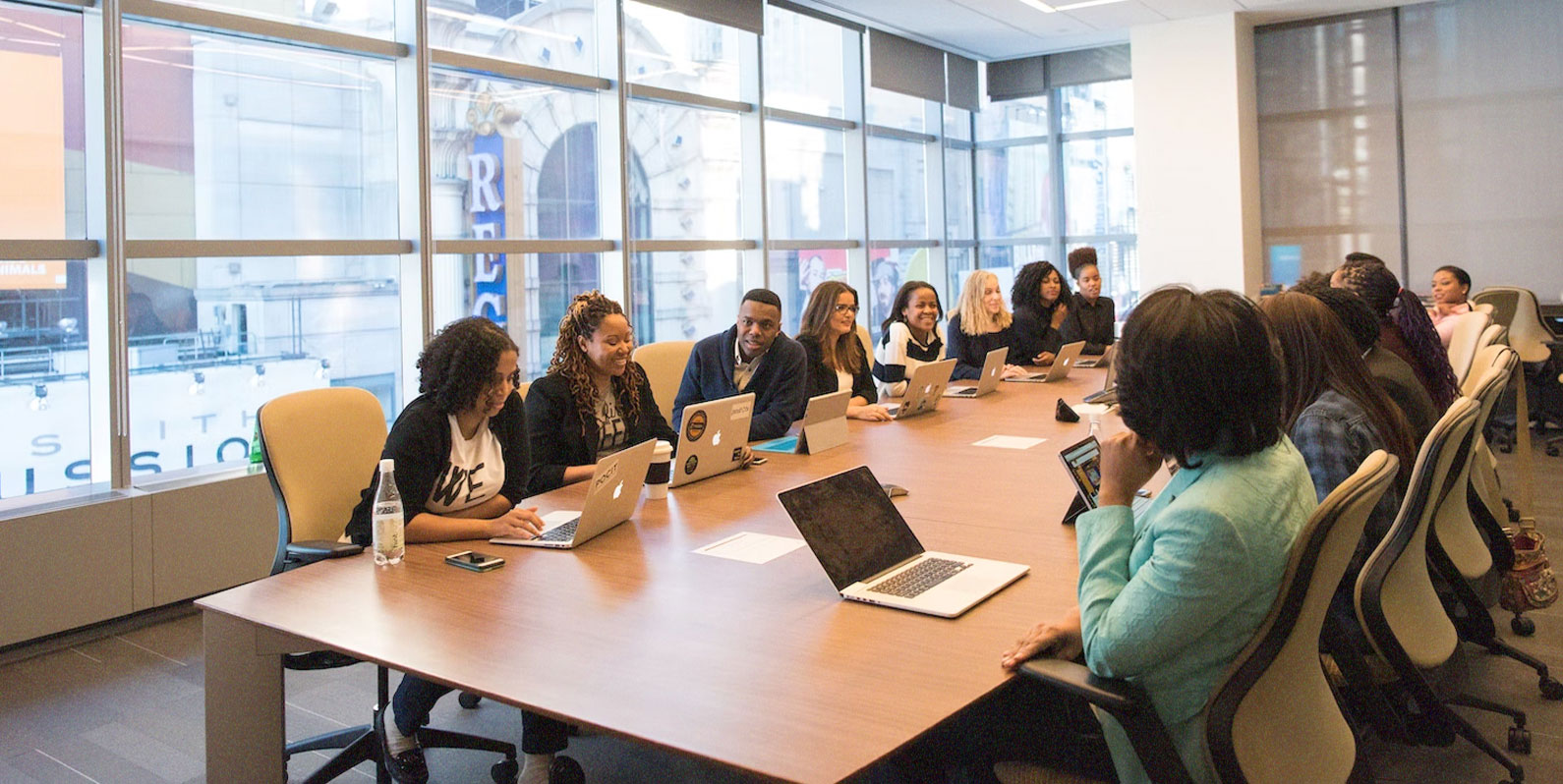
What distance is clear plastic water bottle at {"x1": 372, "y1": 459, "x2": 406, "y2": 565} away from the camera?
8.23 ft

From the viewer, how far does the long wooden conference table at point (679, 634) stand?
162 centimetres

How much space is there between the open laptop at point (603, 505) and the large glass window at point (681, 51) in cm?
439

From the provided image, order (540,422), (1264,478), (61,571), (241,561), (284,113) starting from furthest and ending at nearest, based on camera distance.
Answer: (284,113) < (241,561) < (61,571) < (540,422) < (1264,478)

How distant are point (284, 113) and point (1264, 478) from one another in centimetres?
471

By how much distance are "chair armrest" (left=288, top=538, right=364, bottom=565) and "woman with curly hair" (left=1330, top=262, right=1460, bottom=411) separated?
295 cm

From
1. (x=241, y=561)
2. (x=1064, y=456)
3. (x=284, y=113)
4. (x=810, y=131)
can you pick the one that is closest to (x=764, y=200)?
(x=810, y=131)

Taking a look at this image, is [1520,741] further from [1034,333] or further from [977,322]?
[1034,333]

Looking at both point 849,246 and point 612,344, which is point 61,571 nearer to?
point 612,344

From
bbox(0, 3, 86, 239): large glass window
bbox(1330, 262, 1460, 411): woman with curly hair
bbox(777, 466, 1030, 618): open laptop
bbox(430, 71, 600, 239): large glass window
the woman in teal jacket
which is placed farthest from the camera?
bbox(430, 71, 600, 239): large glass window

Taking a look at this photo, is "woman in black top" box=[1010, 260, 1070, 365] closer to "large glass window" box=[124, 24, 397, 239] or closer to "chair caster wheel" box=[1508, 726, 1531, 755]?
"large glass window" box=[124, 24, 397, 239]

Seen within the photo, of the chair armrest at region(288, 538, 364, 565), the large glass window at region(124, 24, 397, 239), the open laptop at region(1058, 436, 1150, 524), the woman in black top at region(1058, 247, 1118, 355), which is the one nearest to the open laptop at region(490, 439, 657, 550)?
the chair armrest at region(288, 538, 364, 565)

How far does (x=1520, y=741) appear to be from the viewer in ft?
9.79

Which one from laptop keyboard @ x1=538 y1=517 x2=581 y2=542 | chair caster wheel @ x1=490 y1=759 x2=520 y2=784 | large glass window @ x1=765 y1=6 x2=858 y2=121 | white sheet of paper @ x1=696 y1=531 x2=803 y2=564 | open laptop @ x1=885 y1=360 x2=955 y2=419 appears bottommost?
chair caster wheel @ x1=490 y1=759 x2=520 y2=784

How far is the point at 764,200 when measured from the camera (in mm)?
7871
